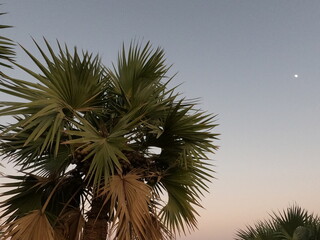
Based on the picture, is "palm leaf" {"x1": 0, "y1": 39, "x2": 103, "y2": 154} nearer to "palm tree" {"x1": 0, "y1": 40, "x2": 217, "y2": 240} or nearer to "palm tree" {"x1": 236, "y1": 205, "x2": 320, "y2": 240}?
"palm tree" {"x1": 0, "y1": 40, "x2": 217, "y2": 240}

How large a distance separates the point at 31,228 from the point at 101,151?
4.73 feet

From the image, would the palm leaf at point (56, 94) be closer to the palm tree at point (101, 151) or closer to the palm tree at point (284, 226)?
the palm tree at point (101, 151)

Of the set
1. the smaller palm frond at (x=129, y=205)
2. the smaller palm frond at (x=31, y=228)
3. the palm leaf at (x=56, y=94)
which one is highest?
the palm leaf at (x=56, y=94)

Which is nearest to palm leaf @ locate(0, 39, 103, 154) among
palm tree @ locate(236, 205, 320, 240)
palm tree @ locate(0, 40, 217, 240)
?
palm tree @ locate(0, 40, 217, 240)

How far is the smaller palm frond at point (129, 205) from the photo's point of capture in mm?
5398

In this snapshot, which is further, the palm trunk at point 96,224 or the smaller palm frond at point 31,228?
the palm trunk at point 96,224

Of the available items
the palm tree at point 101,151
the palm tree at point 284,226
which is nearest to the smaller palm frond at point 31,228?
the palm tree at point 101,151

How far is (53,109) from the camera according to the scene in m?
5.66

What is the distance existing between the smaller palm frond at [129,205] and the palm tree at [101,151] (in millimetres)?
14

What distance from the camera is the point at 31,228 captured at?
5637 millimetres

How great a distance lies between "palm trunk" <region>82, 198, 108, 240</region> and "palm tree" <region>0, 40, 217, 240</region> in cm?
1

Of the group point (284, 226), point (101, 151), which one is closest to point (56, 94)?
point (101, 151)

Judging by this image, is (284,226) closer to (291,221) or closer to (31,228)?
(291,221)

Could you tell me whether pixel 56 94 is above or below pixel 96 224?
above
